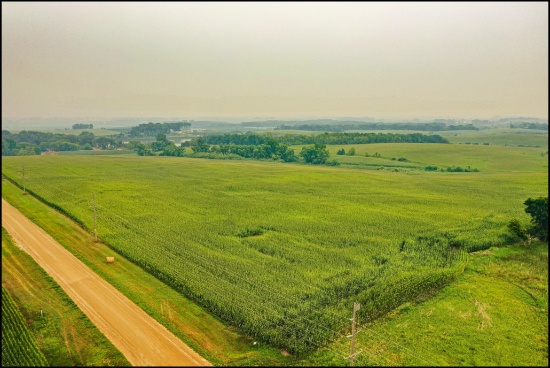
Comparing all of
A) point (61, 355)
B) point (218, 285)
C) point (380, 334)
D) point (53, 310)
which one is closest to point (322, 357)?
point (380, 334)

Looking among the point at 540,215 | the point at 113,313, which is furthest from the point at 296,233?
the point at 540,215

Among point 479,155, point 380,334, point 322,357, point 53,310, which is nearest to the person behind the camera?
point 322,357

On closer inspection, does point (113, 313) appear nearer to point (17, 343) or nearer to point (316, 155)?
point (17, 343)

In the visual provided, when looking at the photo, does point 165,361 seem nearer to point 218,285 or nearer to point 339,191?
point 218,285

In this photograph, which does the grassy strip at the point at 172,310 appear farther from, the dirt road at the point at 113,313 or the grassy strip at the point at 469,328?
the grassy strip at the point at 469,328

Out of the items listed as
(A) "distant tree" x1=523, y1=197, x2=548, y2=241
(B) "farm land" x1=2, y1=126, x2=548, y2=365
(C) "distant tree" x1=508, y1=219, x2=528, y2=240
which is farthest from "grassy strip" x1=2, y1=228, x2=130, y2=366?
(A) "distant tree" x1=523, y1=197, x2=548, y2=241

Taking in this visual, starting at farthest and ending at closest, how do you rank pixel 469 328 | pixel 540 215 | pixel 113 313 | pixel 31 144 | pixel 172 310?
1. pixel 31 144
2. pixel 540 215
3. pixel 172 310
4. pixel 113 313
5. pixel 469 328
